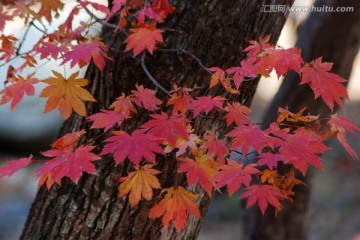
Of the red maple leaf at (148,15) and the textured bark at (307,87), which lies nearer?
the red maple leaf at (148,15)

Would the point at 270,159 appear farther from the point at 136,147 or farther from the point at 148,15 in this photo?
the point at 148,15

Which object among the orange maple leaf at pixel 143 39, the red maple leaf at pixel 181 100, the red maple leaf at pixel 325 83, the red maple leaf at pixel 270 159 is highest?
the red maple leaf at pixel 325 83

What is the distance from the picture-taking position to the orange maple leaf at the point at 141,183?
65.7 inches

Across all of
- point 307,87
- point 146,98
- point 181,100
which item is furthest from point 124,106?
point 307,87

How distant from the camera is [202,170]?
160 centimetres

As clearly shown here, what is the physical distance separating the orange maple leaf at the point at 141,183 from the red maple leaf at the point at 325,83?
0.65m

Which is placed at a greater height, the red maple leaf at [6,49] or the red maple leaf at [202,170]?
the red maple leaf at [6,49]

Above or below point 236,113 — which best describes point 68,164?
below

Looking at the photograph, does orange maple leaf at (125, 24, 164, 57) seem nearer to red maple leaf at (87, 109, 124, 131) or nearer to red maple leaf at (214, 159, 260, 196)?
red maple leaf at (87, 109, 124, 131)

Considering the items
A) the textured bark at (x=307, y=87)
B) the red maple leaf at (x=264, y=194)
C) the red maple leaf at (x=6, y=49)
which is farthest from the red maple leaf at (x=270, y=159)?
the textured bark at (x=307, y=87)

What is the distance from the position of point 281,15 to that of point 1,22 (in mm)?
1309

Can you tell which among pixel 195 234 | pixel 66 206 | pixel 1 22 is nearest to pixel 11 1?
pixel 1 22

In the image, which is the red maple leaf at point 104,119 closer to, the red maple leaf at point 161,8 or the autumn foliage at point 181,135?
the autumn foliage at point 181,135

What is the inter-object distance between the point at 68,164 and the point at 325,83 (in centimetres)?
95
